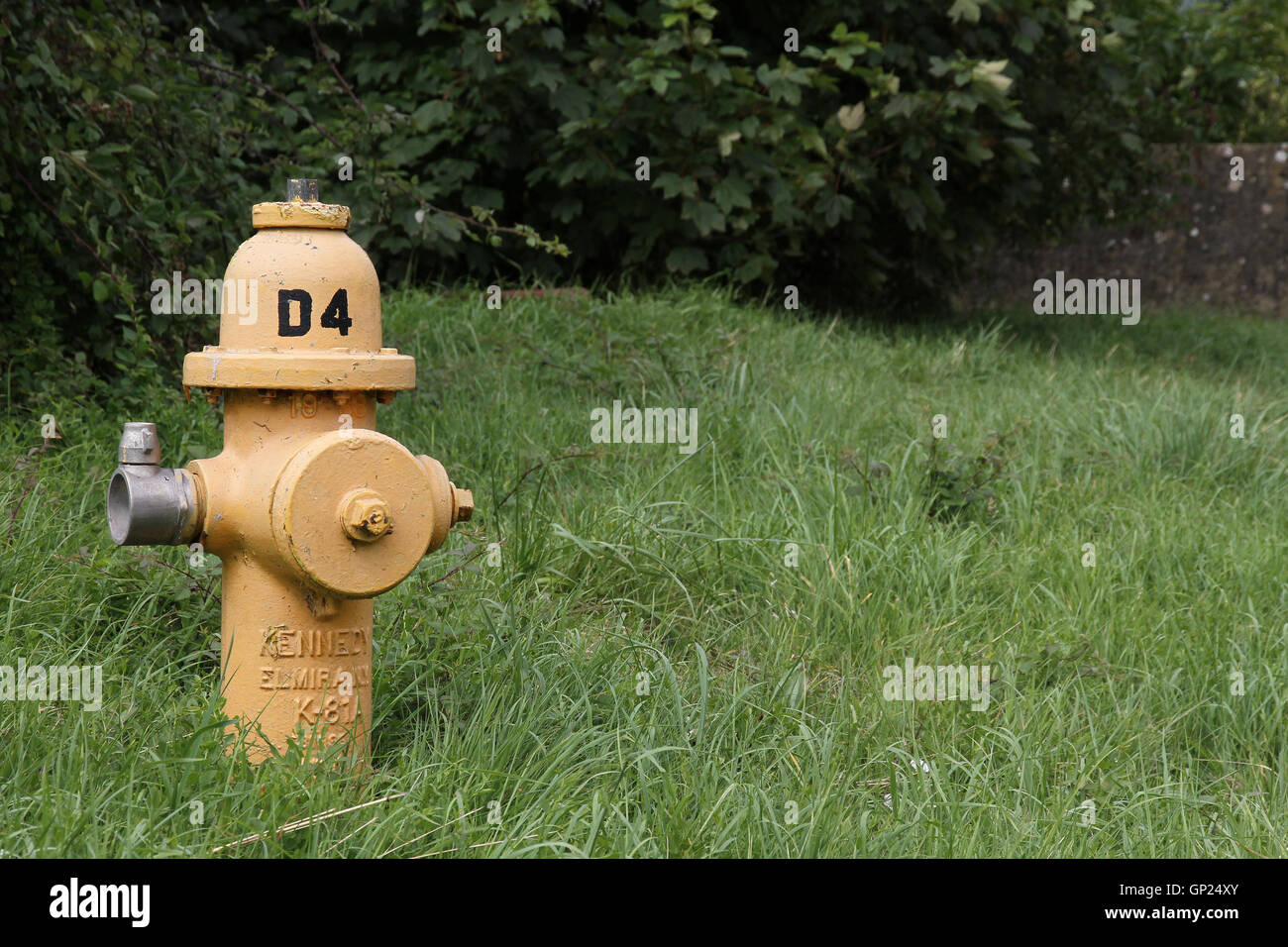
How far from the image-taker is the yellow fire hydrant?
2.06m

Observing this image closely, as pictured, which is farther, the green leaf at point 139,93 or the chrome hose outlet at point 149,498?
the green leaf at point 139,93

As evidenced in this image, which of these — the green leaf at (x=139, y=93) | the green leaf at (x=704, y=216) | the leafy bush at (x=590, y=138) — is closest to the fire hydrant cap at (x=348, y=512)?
the leafy bush at (x=590, y=138)

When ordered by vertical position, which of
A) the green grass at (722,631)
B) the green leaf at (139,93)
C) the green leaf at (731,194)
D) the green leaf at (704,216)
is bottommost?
the green grass at (722,631)

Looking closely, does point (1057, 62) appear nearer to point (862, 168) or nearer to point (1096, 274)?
point (862, 168)

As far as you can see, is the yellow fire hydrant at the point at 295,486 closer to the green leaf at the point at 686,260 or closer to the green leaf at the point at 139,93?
the green leaf at the point at 139,93

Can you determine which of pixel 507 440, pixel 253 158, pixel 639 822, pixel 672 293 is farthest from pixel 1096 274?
pixel 639 822

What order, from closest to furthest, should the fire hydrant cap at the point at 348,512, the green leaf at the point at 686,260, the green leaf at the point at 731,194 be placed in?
the fire hydrant cap at the point at 348,512 → the green leaf at the point at 731,194 → the green leaf at the point at 686,260

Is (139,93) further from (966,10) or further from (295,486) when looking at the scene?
(966,10)

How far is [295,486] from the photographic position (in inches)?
80.0

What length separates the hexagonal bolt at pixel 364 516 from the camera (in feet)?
6.72

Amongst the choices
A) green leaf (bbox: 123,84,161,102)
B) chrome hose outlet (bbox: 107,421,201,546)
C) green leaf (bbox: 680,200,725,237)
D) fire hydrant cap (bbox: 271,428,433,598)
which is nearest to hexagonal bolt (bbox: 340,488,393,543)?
fire hydrant cap (bbox: 271,428,433,598)

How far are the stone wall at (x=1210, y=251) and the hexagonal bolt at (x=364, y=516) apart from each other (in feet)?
30.5

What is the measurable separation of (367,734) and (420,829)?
278mm

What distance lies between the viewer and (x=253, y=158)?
5.73m
